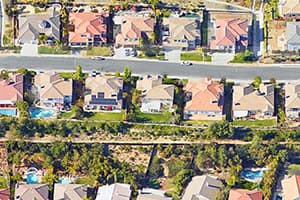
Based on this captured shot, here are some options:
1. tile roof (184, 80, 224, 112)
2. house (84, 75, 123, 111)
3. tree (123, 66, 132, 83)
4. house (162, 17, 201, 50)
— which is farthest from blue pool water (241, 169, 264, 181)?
house (162, 17, 201, 50)

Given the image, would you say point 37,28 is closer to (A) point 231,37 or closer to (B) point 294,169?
(A) point 231,37

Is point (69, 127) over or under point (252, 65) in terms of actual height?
under

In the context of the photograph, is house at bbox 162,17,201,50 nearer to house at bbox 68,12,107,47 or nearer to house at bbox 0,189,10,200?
house at bbox 68,12,107,47

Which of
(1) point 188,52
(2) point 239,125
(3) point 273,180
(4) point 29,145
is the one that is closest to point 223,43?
(1) point 188,52

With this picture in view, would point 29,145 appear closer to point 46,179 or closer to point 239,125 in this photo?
point 46,179

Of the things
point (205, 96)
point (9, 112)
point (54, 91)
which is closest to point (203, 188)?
point (205, 96)

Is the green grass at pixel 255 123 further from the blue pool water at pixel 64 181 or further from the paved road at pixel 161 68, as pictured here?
the blue pool water at pixel 64 181
